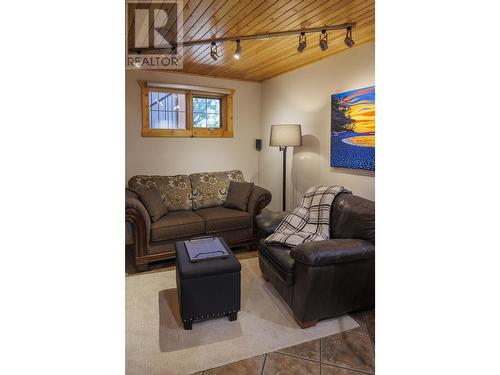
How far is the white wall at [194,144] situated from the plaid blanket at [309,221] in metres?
2.21

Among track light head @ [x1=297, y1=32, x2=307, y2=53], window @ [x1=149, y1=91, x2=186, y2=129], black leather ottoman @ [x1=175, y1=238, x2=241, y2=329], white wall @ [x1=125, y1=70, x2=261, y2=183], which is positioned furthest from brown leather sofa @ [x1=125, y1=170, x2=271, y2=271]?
track light head @ [x1=297, y1=32, x2=307, y2=53]

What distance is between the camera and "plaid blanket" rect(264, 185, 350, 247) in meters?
2.88

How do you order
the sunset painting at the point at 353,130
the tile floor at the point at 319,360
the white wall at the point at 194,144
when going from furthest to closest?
1. the white wall at the point at 194,144
2. the sunset painting at the point at 353,130
3. the tile floor at the point at 319,360

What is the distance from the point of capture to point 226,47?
11.4 ft

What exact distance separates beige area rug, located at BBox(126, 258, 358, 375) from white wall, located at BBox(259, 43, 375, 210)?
1.53 m

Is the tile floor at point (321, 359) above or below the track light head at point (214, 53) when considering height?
below

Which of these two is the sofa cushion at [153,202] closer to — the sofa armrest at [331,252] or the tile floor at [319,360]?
the sofa armrest at [331,252]

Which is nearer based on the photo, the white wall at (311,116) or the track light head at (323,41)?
the track light head at (323,41)

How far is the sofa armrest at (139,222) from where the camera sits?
337 centimetres

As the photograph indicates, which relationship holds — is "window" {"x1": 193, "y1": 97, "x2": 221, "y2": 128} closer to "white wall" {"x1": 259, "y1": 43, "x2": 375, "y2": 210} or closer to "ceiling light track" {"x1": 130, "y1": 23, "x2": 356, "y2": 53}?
"white wall" {"x1": 259, "y1": 43, "x2": 375, "y2": 210}

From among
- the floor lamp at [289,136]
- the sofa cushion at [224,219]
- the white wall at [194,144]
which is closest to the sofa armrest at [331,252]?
the sofa cushion at [224,219]
